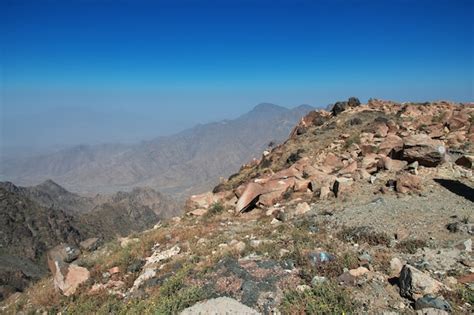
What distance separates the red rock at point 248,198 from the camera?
14.4 m

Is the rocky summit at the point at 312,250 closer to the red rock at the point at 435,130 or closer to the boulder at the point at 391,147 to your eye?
the boulder at the point at 391,147

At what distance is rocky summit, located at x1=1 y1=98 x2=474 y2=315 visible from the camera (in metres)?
6.67

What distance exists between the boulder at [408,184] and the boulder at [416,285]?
6068 millimetres

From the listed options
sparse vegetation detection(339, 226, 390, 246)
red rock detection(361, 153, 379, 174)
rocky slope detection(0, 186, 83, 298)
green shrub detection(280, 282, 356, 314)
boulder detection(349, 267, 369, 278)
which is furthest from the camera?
rocky slope detection(0, 186, 83, 298)

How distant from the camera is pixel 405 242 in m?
8.69

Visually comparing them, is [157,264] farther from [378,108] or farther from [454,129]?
[378,108]

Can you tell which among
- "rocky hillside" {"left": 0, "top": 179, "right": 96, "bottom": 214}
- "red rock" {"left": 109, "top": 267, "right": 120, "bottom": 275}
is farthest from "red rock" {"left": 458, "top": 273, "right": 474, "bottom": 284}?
"rocky hillside" {"left": 0, "top": 179, "right": 96, "bottom": 214}

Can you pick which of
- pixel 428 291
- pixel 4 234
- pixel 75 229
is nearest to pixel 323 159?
pixel 428 291

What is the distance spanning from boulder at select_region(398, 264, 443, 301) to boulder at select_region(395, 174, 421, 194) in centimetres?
607

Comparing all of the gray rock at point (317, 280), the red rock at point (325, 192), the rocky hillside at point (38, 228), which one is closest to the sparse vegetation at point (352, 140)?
the red rock at point (325, 192)

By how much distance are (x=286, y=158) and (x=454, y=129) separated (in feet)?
31.5

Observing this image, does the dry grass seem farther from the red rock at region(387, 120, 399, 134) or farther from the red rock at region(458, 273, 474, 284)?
the red rock at region(387, 120, 399, 134)

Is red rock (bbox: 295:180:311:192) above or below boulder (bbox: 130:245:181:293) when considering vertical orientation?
above

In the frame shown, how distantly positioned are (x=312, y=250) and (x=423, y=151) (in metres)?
7.77
